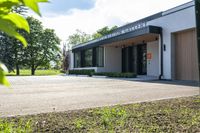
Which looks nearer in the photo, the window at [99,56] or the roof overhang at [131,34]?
the roof overhang at [131,34]

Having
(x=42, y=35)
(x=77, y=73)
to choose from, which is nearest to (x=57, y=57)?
(x=42, y=35)

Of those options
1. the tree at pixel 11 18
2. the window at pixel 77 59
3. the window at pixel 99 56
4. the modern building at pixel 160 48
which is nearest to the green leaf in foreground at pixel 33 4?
the tree at pixel 11 18

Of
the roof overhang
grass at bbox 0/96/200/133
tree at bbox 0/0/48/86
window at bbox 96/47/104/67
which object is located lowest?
grass at bbox 0/96/200/133

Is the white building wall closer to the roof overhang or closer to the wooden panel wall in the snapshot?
the wooden panel wall

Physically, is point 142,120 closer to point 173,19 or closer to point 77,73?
point 173,19

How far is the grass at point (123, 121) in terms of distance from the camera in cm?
285

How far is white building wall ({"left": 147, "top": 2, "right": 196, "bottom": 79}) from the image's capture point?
39.4 feet

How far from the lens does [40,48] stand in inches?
1435

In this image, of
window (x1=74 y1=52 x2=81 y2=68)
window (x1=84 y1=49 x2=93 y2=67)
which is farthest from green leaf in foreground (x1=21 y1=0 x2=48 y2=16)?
window (x1=74 y1=52 x2=81 y2=68)

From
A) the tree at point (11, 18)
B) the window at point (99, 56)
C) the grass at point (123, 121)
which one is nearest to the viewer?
the tree at point (11, 18)

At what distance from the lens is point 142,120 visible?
3242 mm

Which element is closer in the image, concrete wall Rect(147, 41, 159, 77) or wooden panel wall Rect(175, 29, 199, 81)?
wooden panel wall Rect(175, 29, 199, 81)

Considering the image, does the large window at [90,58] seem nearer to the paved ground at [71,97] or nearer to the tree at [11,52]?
the tree at [11,52]

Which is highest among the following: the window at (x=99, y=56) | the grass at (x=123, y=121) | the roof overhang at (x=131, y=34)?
the roof overhang at (x=131, y=34)
